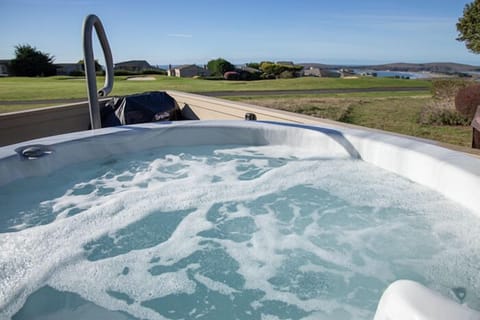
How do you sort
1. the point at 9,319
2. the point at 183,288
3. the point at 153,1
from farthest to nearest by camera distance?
the point at 153,1
the point at 183,288
the point at 9,319

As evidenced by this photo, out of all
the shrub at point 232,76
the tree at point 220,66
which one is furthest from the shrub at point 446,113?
the tree at point 220,66

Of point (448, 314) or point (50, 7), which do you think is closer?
point (448, 314)

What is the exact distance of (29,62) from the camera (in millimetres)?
21906

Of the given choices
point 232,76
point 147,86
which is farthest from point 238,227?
point 232,76

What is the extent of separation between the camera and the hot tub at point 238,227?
1203mm

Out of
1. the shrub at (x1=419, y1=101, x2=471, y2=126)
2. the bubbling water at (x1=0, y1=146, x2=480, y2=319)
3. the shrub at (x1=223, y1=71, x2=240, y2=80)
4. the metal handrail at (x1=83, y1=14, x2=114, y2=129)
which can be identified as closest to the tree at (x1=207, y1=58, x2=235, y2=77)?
the shrub at (x1=223, y1=71, x2=240, y2=80)

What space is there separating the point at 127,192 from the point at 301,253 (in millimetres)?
1182

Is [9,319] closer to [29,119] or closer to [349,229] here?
[349,229]

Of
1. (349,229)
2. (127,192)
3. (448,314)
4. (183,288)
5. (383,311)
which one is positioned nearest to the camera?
(448,314)

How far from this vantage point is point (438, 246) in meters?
1.50

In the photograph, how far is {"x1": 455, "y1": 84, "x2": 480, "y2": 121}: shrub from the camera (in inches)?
165

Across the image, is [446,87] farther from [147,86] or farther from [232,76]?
[232,76]

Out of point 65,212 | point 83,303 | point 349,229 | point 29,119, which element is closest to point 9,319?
point 83,303

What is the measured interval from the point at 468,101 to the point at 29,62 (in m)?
24.7
